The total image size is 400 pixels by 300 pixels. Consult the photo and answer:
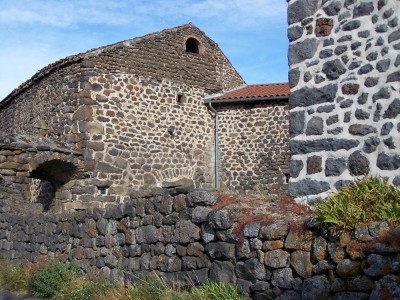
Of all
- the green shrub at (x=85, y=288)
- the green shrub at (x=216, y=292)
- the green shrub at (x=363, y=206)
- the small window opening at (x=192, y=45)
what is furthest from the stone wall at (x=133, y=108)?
the green shrub at (x=363, y=206)

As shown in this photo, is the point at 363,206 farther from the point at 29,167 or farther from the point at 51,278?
the point at 29,167

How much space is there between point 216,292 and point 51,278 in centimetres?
373

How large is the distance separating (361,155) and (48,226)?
20.5 ft

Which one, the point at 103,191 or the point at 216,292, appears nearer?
the point at 216,292

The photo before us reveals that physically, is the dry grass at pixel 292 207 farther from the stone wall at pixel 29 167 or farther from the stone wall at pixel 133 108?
the stone wall at pixel 133 108

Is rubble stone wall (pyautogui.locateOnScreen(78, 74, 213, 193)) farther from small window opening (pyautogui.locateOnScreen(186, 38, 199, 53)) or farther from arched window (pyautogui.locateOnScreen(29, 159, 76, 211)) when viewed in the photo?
small window opening (pyautogui.locateOnScreen(186, 38, 199, 53))

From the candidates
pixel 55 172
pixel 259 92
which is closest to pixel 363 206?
pixel 55 172

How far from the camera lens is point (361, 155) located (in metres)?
5.95

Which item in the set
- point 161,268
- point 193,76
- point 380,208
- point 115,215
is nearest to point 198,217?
point 161,268

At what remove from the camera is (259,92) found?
1747 centimetres

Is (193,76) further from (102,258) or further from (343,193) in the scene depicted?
(343,193)

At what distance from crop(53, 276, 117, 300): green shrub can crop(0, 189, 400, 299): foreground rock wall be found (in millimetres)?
196

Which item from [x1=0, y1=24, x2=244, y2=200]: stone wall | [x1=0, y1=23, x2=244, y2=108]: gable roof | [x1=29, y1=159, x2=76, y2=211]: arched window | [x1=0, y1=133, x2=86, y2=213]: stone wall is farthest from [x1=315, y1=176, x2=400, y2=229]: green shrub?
[x1=0, y1=23, x2=244, y2=108]: gable roof

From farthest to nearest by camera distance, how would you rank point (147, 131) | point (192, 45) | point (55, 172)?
point (192, 45)
point (147, 131)
point (55, 172)
